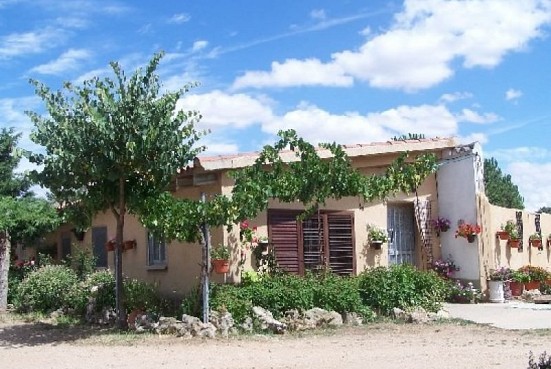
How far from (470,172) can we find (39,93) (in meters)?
9.45

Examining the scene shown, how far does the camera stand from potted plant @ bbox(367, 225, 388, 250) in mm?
15117

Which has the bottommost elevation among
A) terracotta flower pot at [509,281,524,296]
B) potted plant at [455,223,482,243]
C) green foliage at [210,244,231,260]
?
terracotta flower pot at [509,281,524,296]

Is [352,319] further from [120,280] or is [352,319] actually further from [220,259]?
[120,280]

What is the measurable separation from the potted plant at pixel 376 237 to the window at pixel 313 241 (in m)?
0.49

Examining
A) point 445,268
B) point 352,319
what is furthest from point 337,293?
point 445,268

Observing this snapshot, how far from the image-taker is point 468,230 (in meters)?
15.9

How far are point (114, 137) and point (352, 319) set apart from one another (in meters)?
5.06

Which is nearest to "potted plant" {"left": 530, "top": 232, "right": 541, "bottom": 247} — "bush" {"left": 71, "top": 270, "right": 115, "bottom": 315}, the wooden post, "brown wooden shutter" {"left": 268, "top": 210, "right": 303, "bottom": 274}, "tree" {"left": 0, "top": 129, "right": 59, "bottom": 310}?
"brown wooden shutter" {"left": 268, "top": 210, "right": 303, "bottom": 274}

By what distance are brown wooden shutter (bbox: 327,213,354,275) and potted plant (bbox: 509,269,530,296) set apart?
4089 mm

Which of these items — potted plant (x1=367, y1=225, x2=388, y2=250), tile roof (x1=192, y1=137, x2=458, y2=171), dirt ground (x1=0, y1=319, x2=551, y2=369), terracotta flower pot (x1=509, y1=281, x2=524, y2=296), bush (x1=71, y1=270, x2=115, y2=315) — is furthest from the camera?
terracotta flower pot (x1=509, y1=281, x2=524, y2=296)

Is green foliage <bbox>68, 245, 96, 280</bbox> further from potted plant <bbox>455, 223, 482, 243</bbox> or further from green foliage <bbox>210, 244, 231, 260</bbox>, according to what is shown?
Answer: potted plant <bbox>455, 223, 482, 243</bbox>

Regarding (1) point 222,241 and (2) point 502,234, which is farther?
(2) point 502,234

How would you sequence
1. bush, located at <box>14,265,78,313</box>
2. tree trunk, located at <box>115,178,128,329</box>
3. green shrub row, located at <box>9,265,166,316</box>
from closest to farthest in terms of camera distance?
1. tree trunk, located at <box>115,178,128,329</box>
2. green shrub row, located at <box>9,265,166,316</box>
3. bush, located at <box>14,265,78,313</box>

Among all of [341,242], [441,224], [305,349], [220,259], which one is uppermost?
[441,224]
